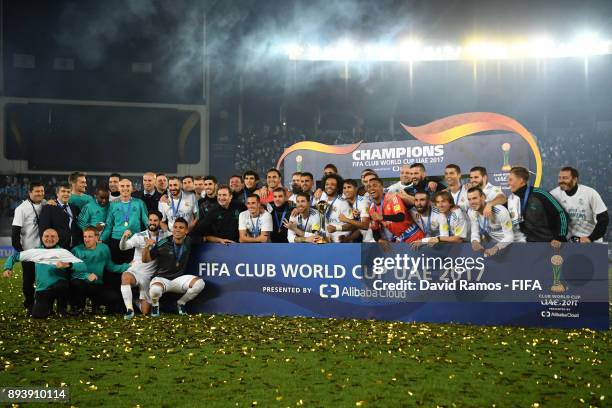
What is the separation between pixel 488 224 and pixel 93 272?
5791 millimetres

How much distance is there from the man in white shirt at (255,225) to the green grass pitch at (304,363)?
1.56 meters

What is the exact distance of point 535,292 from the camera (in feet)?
28.7

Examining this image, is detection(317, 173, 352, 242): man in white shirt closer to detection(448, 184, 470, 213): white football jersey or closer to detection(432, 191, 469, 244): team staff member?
detection(432, 191, 469, 244): team staff member

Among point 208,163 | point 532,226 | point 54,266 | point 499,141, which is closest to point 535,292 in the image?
point 532,226

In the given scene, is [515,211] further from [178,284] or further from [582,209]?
[178,284]

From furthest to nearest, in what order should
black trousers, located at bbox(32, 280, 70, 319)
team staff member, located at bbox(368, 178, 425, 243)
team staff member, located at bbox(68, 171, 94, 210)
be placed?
team staff member, located at bbox(68, 171, 94, 210)
team staff member, located at bbox(368, 178, 425, 243)
black trousers, located at bbox(32, 280, 70, 319)

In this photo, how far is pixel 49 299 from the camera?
31.1 feet

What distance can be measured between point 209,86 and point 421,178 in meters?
27.5

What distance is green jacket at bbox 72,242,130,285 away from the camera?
9.83 meters

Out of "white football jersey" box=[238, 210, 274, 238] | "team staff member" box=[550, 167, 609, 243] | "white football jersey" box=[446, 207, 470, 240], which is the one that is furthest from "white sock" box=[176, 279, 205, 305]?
"team staff member" box=[550, 167, 609, 243]

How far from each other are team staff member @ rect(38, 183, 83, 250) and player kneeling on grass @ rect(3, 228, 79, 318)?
392mm

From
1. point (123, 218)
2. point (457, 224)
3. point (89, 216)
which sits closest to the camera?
point (457, 224)

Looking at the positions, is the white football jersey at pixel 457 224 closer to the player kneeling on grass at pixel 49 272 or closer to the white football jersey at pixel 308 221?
the white football jersey at pixel 308 221

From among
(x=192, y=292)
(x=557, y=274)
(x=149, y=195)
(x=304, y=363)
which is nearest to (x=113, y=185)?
(x=149, y=195)
